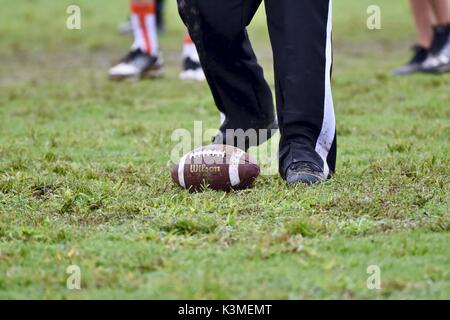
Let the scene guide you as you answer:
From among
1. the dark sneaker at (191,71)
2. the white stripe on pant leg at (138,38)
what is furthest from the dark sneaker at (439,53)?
the white stripe on pant leg at (138,38)

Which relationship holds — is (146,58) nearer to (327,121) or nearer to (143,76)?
(143,76)

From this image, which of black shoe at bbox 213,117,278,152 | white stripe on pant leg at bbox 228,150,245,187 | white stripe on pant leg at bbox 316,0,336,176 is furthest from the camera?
black shoe at bbox 213,117,278,152

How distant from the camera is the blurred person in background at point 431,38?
7.81m

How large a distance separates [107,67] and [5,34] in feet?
9.33

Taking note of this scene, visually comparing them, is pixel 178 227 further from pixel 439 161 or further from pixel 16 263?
pixel 439 161

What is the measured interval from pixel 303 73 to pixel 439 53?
413 cm

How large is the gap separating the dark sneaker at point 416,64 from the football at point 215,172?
4.20 m

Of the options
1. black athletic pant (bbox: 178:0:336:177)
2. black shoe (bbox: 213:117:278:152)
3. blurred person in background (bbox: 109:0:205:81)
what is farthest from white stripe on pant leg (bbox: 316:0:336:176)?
blurred person in background (bbox: 109:0:205:81)

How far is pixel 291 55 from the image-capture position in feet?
13.1

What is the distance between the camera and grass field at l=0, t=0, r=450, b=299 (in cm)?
278

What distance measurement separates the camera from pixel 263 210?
356cm

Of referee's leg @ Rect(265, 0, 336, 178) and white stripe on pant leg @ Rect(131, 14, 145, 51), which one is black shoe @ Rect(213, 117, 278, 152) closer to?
referee's leg @ Rect(265, 0, 336, 178)

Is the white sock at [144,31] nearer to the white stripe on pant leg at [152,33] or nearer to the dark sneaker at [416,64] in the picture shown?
the white stripe on pant leg at [152,33]
